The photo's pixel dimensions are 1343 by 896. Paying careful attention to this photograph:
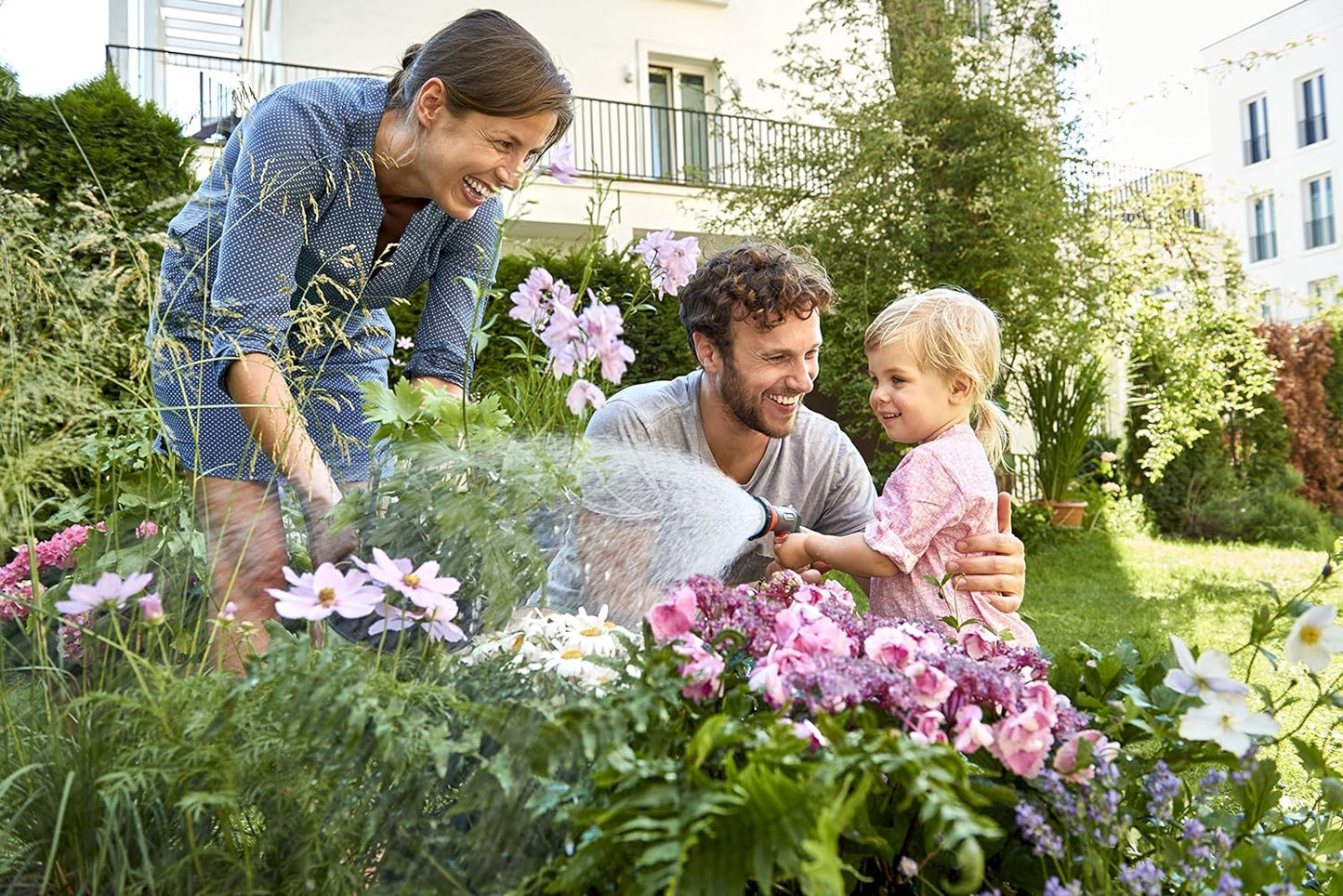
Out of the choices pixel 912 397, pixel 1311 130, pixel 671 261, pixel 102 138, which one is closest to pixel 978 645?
pixel 671 261

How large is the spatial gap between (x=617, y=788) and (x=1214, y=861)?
25.0 inches

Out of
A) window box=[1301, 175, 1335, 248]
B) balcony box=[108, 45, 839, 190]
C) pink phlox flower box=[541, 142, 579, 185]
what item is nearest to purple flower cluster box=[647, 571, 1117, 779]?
pink phlox flower box=[541, 142, 579, 185]

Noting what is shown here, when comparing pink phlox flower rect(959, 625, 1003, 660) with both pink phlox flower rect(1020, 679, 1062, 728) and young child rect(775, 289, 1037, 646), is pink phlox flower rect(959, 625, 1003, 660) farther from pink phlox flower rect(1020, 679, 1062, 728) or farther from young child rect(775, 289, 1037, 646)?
young child rect(775, 289, 1037, 646)

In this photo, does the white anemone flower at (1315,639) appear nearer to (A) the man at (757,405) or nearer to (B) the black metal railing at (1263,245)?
(A) the man at (757,405)

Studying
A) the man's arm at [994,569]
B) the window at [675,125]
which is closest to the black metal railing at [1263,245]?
the window at [675,125]

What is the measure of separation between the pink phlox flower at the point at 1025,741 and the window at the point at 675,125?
17.1m

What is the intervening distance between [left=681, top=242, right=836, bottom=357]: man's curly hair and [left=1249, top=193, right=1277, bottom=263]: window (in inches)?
1361

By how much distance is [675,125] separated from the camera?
17.8 meters

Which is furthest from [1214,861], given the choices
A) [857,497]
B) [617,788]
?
[857,497]

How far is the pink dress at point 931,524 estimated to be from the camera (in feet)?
8.10

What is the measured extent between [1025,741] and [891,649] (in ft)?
0.57

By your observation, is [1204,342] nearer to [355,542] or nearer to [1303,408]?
[1303,408]

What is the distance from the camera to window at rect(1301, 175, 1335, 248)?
30.9 meters

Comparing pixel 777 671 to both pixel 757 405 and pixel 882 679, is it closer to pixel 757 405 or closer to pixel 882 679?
pixel 882 679
